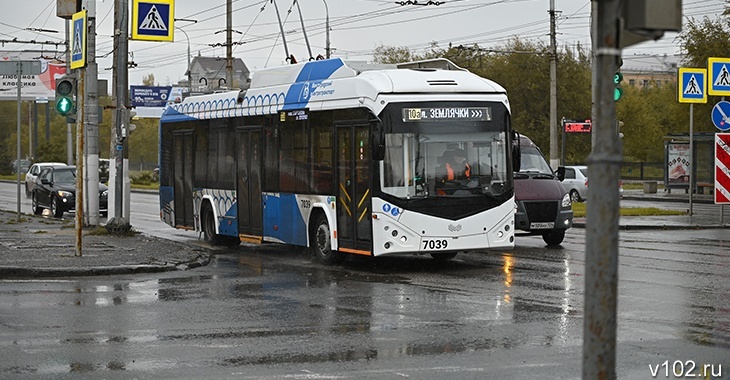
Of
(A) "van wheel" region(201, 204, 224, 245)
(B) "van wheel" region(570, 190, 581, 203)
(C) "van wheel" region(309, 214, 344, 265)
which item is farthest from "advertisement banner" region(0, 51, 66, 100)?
(C) "van wheel" region(309, 214, 344, 265)

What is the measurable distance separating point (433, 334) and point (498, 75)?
61708 mm

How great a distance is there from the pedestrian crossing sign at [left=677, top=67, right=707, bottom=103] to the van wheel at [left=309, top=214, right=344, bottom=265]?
49.5 ft

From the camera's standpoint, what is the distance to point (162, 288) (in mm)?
14891

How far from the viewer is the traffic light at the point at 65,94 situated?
21078mm

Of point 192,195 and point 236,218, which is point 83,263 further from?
point 192,195

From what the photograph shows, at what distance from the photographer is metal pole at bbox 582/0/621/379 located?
5098 millimetres

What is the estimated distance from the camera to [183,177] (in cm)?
2436

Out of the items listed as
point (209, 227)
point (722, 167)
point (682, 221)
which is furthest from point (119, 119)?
point (682, 221)

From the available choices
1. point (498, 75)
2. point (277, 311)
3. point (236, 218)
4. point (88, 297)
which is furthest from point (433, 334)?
point (498, 75)

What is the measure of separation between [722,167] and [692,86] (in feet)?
14.8

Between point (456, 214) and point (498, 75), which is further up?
point (498, 75)

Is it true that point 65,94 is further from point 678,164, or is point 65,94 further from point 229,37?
point 678,164

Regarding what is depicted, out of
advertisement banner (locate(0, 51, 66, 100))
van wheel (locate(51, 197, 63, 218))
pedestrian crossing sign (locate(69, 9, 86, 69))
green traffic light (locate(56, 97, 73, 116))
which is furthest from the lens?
advertisement banner (locate(0, 51, 66, 100))

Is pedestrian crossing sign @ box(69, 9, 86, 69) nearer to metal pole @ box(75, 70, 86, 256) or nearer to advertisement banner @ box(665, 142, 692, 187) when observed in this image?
metal pole @ box(75, 70, 86, 256)
